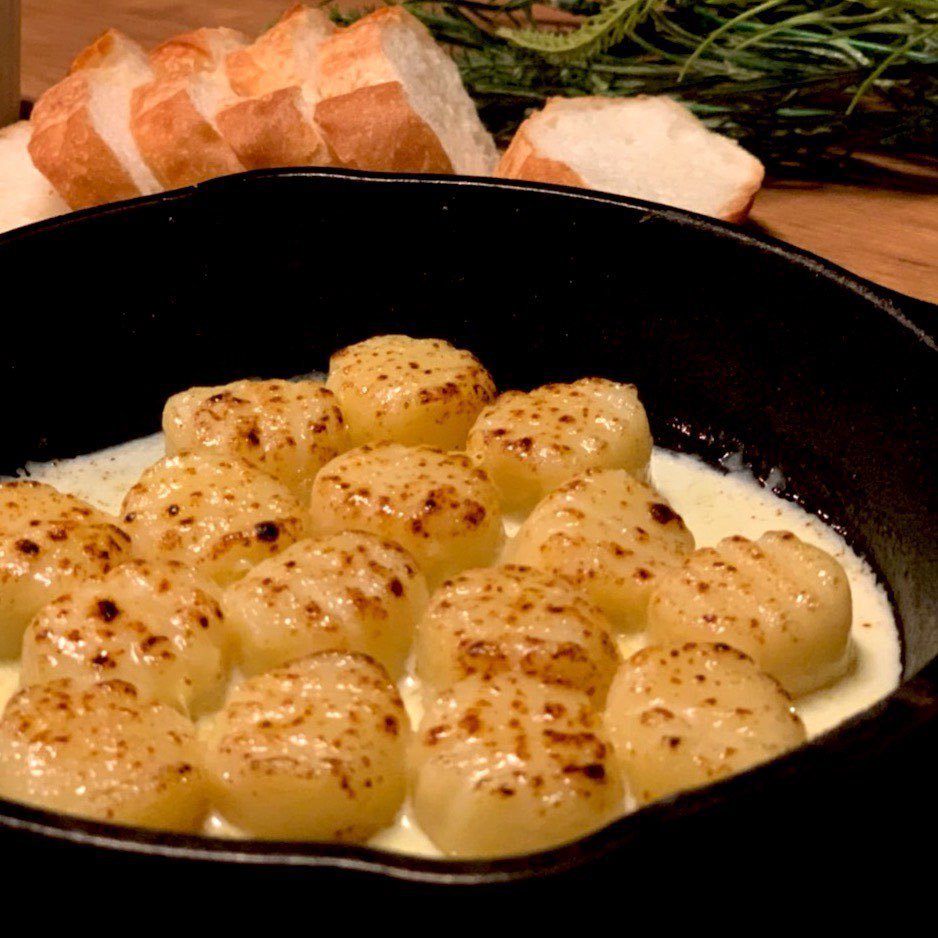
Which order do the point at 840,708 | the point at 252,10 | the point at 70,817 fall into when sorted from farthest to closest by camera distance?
the point at 252,10 → the point at 840,708 → the point at 70,817

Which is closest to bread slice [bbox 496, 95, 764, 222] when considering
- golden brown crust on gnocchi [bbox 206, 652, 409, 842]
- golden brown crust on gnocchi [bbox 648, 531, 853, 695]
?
golden brown crust on gnocchi [bbox 648, 531, 853, 695]

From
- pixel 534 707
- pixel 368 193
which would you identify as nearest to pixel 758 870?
pixel 534 707

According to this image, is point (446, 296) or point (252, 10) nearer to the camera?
point (446, 296)

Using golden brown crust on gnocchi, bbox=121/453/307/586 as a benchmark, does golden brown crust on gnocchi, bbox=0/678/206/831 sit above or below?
above

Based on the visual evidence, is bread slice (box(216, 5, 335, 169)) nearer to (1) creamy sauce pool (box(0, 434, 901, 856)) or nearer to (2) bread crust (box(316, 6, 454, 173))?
(2) bread crust (box(316, 6, 454, 173))

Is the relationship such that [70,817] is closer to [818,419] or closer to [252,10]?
[818,419]

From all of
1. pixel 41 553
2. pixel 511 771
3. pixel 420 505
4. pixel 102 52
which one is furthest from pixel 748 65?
pixel 511 771
